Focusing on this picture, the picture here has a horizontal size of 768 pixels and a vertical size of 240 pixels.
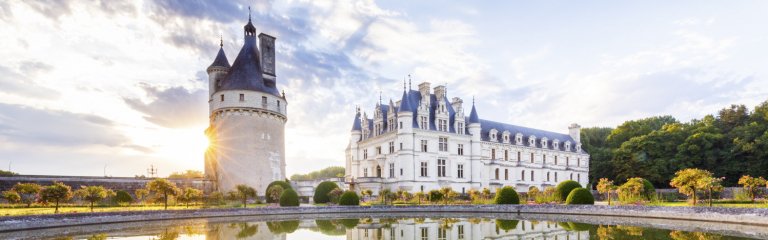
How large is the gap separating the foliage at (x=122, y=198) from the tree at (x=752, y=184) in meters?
33.9

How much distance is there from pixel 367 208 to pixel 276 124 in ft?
42.7

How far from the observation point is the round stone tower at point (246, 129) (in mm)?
33281

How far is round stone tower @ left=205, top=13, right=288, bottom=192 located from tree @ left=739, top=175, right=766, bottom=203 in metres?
29.1

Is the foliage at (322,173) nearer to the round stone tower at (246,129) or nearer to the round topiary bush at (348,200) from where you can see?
the round stone tower at (246,129)

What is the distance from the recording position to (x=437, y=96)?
143 ft

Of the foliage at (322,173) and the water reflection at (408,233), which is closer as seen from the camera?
the water reflection at (408,233)

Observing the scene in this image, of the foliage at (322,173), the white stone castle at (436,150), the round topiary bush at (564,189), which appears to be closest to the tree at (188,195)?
the white stone castle at (436,150)

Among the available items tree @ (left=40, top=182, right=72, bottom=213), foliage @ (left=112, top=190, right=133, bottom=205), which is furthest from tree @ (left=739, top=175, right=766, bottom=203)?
foliage @ (left=112, top=190, right=133, bottom=205)

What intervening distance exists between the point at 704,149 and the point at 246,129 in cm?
4474

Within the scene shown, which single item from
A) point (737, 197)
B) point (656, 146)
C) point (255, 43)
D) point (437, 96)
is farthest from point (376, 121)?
point (656, 146)

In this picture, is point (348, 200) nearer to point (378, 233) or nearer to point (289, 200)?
point (289, 200)

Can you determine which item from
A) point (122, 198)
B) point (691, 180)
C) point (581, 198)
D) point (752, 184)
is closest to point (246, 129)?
point (122, 198)

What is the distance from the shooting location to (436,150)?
137ft

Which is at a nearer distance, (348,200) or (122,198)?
(122,198)
